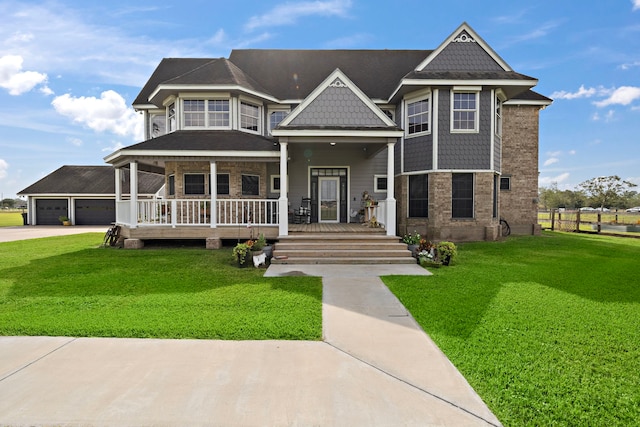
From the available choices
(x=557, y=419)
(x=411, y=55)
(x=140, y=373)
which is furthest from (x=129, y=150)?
(x=411, y=55)

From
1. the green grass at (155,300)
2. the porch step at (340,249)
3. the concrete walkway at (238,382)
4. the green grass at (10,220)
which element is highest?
the porch step at (340,249)

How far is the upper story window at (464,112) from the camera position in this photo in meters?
13.8

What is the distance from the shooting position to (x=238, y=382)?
11.1 feet

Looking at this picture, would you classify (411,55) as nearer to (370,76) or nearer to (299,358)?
(370,76)

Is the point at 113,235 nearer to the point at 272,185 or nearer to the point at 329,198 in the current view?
the point at 272,185

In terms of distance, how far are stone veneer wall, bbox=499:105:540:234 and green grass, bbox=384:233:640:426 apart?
7503mm

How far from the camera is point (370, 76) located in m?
17.5

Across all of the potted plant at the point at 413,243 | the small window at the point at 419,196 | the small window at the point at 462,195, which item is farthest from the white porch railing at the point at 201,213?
the small window at the point at 462,195

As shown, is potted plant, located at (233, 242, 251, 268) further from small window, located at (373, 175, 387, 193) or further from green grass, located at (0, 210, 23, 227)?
green grass, located at (0, 210, 23, 227)

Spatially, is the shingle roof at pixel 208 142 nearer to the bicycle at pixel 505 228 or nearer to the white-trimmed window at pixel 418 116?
the white-trimmed window at pixel 418 116

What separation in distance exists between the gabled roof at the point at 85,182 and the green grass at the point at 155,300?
2001cm

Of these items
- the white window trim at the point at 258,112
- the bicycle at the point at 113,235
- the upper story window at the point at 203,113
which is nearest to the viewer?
the bicycle at the point at 113,235

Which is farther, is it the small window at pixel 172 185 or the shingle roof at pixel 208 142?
the small window at pixel 172 185

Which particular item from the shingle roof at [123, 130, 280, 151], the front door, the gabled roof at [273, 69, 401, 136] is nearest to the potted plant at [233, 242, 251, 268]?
the shingle roof at [123, 130, 280, 151]
